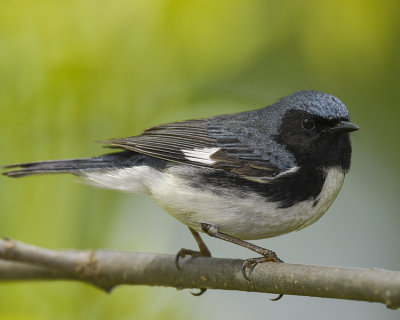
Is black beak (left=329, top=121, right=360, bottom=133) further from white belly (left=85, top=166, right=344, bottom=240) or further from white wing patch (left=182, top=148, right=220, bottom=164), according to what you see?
white wing patch (left=182, top=148, right=220, bottom=164)

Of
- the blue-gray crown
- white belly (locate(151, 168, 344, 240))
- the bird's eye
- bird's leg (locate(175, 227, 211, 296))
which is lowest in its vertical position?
bird's leg (locate(175, 227, 211, 296))

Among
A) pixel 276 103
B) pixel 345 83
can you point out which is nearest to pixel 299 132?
pixel 276 103

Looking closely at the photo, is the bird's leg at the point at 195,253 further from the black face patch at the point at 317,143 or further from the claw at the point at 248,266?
the black face patch at the point at 317,143

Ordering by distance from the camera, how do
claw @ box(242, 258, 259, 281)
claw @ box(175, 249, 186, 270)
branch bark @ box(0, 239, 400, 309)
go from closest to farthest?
1. branch bark @ box(0, 239, 400, 309)
2. claw @ box(242, 258, 259, 281)
3. claw @ box(175, 249, 186, 270)

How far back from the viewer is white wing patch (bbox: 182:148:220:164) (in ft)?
10.4

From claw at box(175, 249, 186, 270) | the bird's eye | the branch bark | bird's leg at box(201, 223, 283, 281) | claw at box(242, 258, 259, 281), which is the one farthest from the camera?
the bird's eye

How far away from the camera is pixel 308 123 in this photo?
309 cm

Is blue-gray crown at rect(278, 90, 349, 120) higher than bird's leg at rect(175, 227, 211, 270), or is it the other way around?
blue-gray crown at rect(278, 90, 349, 120)

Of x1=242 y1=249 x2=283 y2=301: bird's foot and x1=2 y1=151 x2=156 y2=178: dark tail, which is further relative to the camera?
x1=2 y1=151 x2=156 y2=178: dark tail

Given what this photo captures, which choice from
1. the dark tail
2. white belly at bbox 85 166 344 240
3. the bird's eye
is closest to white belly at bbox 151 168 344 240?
white belly at bbox 85 166 344 240

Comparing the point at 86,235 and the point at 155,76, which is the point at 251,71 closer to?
the point at 155,76

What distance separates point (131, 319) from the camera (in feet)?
9.03

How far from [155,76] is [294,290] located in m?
1.34

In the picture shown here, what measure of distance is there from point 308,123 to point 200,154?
1.92 ft
